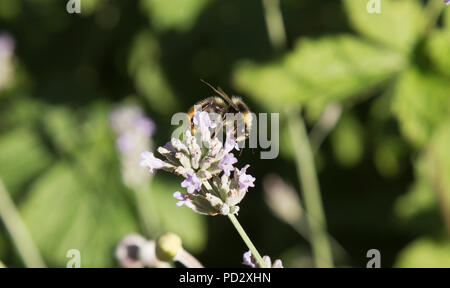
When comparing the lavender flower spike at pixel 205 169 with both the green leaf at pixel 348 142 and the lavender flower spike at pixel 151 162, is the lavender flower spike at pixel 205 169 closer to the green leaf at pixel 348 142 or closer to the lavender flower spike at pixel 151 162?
the lavender flower spike at pixel 151 162

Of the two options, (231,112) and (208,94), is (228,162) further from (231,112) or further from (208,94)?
(208,94)

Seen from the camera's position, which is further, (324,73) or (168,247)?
(324,73)

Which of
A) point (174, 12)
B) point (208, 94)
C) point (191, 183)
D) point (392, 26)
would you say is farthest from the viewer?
point (208, 94)

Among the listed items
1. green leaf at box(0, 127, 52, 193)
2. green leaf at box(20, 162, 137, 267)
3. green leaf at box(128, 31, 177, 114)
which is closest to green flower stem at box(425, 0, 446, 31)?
green leaf at box(128, 31, 177, 114)

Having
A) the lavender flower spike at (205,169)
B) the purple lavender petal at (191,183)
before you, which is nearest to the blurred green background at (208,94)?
the lavender flower spike at (205,169)

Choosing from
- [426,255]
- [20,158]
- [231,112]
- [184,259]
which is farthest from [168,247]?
[20,158]

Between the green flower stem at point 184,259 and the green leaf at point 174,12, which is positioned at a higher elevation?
the green leaf at point 174,12
